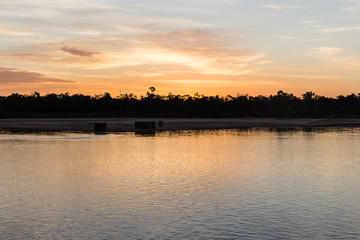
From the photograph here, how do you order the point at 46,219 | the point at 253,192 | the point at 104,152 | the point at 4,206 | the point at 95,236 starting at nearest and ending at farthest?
the point at 95,236 < the point at 46,219 < the point at 4,206 < the point at 253,192 < the point at 104,152

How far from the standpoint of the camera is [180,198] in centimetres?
1597

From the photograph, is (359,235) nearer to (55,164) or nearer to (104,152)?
(55,164)

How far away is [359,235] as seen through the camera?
1145 cm

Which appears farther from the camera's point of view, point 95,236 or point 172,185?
point 172,185

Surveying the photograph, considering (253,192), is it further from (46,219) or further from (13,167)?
(13,167)

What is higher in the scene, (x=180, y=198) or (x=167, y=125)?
(x=167, y=125)

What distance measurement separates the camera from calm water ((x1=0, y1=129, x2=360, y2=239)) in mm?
11938

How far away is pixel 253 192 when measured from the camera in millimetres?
16984

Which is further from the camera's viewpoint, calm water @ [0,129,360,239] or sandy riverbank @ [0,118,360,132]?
sandy riverbank @ [0,118,360,132]

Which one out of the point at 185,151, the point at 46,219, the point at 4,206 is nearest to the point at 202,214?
the point at 46,219

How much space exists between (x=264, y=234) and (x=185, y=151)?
21897 millimetres

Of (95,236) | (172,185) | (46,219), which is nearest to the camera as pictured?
(95,236)

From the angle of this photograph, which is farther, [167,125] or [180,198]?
[167,125]

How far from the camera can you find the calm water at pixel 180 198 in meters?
11.9
